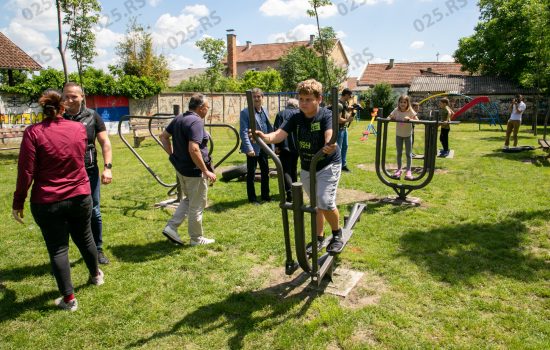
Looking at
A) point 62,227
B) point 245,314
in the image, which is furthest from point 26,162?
point 245,314

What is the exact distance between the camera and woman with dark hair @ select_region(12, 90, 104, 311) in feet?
10.2

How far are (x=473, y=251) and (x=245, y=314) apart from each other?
2684 mm

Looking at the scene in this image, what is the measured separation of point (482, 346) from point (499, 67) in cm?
3378

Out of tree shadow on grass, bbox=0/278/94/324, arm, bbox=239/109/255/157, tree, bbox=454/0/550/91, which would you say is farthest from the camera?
tree, bbox=454/0/550/91

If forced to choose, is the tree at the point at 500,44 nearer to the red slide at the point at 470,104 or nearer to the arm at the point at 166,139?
the red slide at the point at 470,104

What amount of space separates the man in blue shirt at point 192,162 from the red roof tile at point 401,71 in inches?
1613

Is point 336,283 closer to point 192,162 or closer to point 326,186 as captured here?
point 326,186

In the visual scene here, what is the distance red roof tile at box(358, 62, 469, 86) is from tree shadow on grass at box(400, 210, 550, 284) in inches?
1565

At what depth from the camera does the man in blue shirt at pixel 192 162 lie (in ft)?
14.4

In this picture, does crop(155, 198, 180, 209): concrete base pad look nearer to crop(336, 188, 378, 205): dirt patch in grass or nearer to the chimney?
crop(336, 188, 378, 205): dirt patch in grass

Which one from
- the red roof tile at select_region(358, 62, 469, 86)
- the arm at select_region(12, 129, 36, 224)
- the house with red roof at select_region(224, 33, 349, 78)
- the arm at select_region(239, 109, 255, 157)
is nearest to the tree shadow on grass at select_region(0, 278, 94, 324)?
the arm at select_region(12, 129, 36, 224)

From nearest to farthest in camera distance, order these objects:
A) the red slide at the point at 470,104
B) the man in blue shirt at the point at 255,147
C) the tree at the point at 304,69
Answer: the man in blue shirt at the point at 255,147 < the red slide at the point at 470,104 < the tree at the point at 304,69

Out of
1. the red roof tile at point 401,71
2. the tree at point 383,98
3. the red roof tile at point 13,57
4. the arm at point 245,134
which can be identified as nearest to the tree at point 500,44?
the tree at point 383,98

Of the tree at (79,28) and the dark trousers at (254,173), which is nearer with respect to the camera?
the dark trousers at (254,173)
